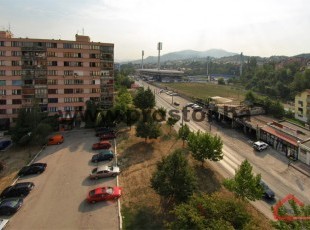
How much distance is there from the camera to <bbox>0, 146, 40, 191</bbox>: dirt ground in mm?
36844

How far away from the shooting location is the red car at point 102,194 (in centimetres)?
2936

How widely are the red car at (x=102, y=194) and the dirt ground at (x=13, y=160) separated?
13.9 metres

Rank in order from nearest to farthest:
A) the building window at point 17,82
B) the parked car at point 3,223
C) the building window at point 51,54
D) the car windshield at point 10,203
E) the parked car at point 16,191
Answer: the parked car at point 3,223 < the car windshield at point 10,203 < the parked car at point 16,191 < the building window at point 17,82 < the building window at point 51,54

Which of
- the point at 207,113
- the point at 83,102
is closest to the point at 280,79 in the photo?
the point at 207,113

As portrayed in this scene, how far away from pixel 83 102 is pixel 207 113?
32.7 metres

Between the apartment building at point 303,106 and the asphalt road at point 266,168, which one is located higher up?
the apartment building at point 303,106

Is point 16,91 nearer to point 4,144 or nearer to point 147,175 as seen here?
point 4,144

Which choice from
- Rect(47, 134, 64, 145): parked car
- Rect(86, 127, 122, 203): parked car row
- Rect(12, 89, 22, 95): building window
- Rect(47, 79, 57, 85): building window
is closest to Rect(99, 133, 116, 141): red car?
Rect(86, 127, 122, 203): parked car row

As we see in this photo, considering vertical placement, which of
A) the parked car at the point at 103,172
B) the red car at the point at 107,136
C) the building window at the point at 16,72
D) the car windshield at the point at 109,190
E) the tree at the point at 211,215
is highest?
the building window at the point at 16,72

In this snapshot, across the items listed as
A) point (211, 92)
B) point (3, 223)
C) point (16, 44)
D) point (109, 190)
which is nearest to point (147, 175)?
point (109, 190)

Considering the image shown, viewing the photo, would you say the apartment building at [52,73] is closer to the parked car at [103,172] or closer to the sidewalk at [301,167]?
the parked car at [103,172]

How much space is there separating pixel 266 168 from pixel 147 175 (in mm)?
18554

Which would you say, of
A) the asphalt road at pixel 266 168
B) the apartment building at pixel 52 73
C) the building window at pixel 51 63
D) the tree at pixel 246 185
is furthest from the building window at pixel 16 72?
the tree at pixel 246 185

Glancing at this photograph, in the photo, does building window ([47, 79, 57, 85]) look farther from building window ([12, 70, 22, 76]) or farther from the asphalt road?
the asphalt road
